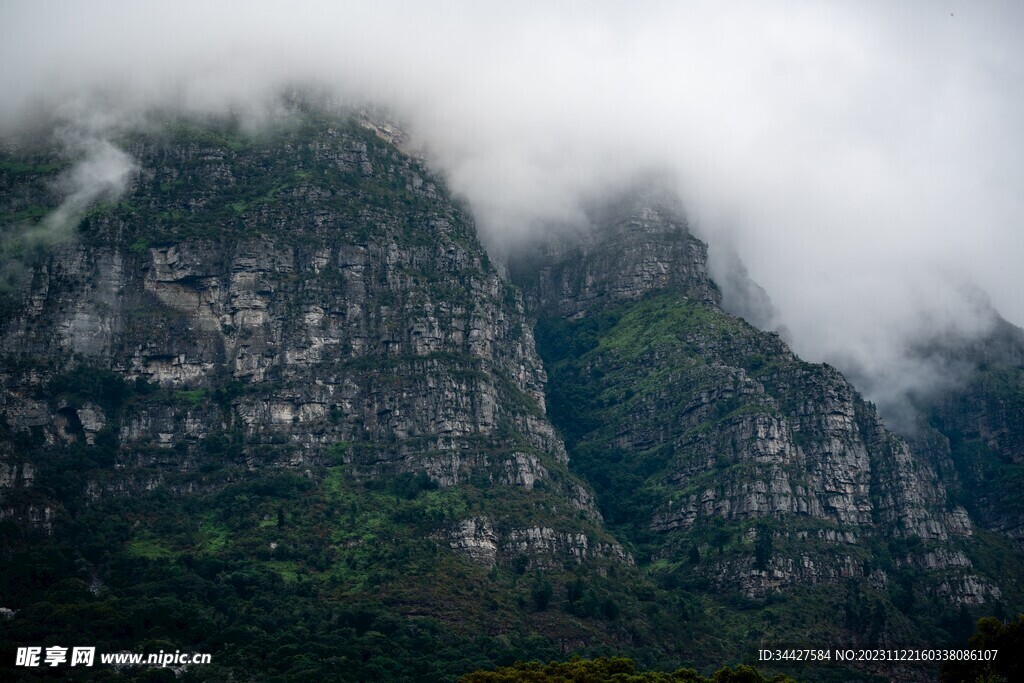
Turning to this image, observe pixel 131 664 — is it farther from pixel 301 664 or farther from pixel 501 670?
pixel 501 670

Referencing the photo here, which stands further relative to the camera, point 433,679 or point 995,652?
point 433,679

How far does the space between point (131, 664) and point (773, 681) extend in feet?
262

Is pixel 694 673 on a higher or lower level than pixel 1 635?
lower

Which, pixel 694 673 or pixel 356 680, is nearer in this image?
pixel 694 673

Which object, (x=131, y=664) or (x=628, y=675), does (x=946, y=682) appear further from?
(x=131, y=664)

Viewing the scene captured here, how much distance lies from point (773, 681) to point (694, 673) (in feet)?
31.5

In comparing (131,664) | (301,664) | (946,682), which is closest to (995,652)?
(946,682)

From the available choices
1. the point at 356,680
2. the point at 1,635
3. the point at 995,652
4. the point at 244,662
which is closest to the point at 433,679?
the point at 356,680

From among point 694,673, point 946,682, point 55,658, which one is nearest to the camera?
point 946,682

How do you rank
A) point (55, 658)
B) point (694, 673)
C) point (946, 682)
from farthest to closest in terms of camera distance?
point (55, 658) < point (694, 673) < point (946, 682)

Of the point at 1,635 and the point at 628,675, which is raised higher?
the point at 1,635

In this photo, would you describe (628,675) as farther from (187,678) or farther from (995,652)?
(187,678)

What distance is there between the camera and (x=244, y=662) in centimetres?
19962

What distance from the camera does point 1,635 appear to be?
197 meters
